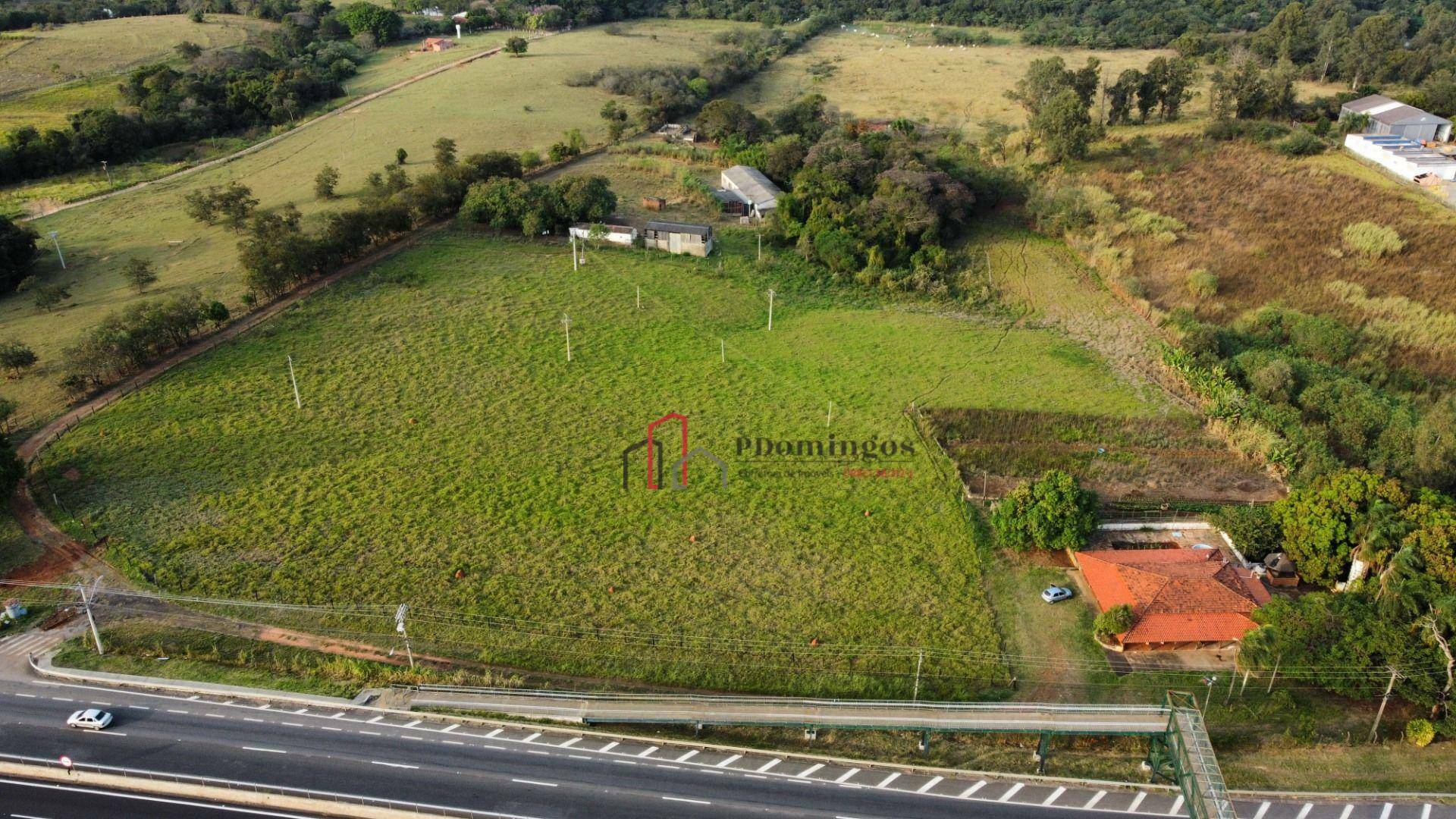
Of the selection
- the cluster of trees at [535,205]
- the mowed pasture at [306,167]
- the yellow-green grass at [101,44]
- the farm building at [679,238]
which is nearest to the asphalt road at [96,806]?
the mowed pasture at [306,167]

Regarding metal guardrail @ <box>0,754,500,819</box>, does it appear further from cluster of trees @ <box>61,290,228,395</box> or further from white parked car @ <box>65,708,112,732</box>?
cluster of trees @ <box>61,290,228,395</box>

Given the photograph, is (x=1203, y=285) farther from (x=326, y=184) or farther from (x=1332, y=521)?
(x=326, y=184)

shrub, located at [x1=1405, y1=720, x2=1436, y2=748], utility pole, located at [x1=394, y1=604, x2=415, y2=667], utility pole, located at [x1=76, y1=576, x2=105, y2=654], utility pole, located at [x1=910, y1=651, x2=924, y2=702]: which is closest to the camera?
shrub, located at [x1=1405, y1=720, x2=1436, y2=748]

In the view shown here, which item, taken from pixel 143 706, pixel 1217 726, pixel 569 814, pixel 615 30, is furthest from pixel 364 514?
Answer: pixel 615 30

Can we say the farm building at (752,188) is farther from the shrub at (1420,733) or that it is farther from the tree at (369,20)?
the tree at (369,20)

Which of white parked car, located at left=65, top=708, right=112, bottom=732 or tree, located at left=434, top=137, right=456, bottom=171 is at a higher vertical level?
tree, located at left=434, top=137, right=456, bottom=171

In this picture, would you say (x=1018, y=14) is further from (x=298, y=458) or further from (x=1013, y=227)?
(x=298, y=458)

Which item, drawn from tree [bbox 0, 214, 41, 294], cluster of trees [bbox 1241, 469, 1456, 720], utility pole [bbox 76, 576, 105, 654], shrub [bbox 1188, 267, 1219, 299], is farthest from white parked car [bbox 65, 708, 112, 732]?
shrub [bbox 1188, 267, 1219, 299]
